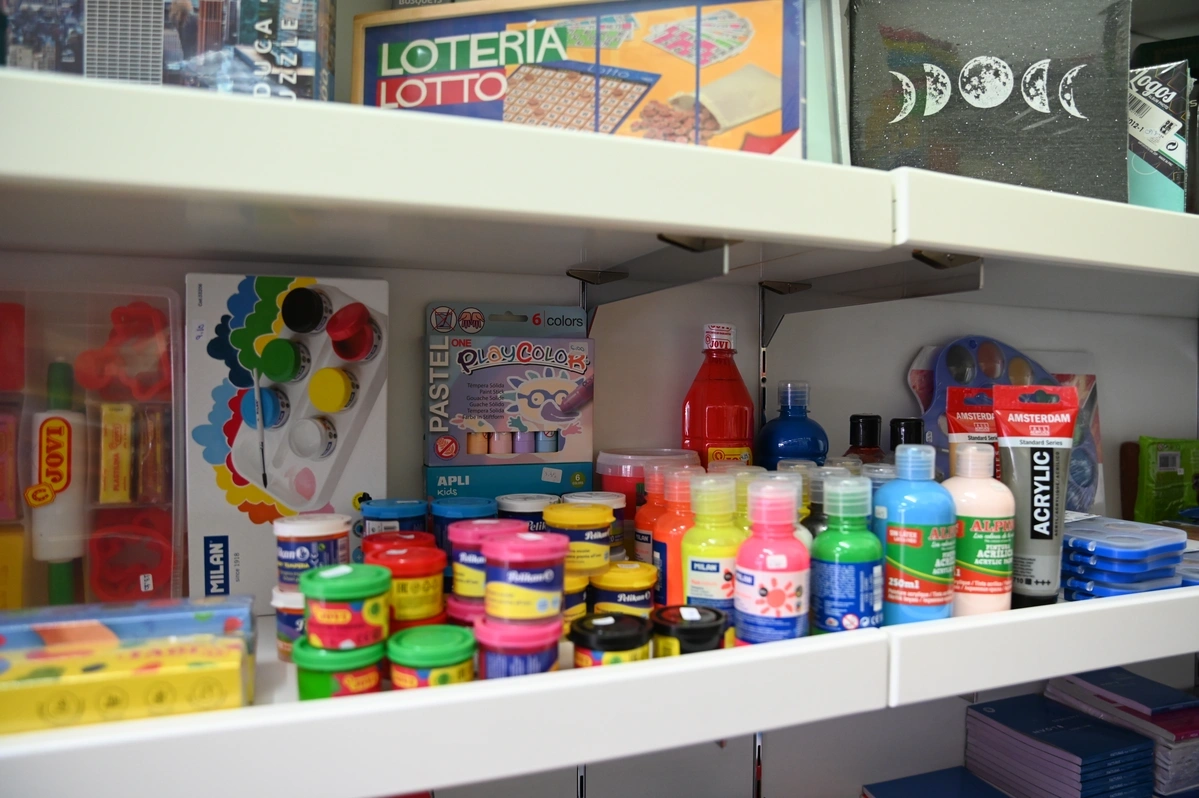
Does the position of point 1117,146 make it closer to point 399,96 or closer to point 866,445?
point 866,445

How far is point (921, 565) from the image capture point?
656 mm

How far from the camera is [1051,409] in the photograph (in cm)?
75

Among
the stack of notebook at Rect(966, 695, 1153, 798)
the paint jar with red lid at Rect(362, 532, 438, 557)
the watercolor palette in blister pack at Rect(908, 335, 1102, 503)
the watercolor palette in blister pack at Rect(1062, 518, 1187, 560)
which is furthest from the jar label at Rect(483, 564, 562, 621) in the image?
the stack of notebook at Rect(966, 695, 1153, 798)

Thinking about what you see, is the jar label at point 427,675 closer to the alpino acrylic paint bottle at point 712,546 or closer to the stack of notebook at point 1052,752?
the alpino acrylic paint bottle at point 712,546

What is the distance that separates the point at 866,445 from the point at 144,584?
826 mm

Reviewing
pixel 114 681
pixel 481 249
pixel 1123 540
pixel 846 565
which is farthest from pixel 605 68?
pixel 1123 540

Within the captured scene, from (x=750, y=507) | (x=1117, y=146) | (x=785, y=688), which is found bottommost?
(x=785, y=688)

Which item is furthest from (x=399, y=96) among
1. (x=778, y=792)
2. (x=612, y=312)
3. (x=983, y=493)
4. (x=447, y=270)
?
(x=778, y=792)

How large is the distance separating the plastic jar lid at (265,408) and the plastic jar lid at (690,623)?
17.5 inches

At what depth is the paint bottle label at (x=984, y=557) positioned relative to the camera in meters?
0.70

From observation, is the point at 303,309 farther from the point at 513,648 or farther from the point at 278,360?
the point at 513,648

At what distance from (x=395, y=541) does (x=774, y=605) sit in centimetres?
32

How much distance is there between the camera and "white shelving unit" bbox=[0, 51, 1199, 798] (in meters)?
0.44

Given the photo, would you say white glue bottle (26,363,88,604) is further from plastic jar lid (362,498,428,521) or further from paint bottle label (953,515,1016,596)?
paint bottle label (953,515,1016,596)
